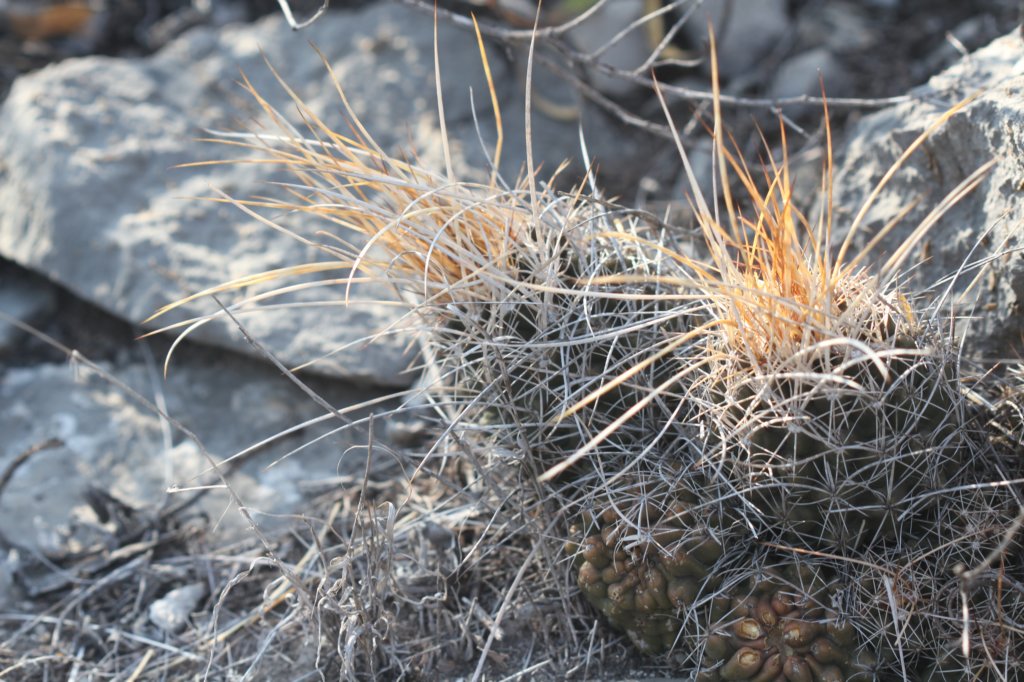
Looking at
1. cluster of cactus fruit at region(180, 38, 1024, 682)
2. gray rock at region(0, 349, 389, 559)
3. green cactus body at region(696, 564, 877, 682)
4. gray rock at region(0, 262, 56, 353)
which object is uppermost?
cluster of cactus fruit at region(180, 38, 1024, 682)

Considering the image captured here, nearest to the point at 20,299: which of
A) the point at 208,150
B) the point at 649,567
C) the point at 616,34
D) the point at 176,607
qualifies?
the point at 208,150

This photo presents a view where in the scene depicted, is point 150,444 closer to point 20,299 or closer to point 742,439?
point 20,299

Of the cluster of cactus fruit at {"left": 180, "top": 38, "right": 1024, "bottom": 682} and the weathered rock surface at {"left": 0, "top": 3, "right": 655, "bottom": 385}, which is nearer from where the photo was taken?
the cluster of cactus fruit at {"left": 180, "top": 38, "right": 1024, "bottom": 682}

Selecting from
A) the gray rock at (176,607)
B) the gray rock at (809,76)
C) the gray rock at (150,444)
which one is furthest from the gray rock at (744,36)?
the gray rock at (176,607)

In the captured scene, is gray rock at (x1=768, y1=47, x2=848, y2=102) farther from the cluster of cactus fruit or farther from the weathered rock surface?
the cluster of cactus fruit

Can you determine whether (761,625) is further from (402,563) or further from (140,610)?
(140,610)

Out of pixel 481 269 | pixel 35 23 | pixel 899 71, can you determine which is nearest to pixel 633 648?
pixel 481 269

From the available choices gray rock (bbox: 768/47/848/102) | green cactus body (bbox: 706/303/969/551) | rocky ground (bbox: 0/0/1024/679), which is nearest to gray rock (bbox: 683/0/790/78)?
rocky ground (bbox: 0/0/1024/679)
